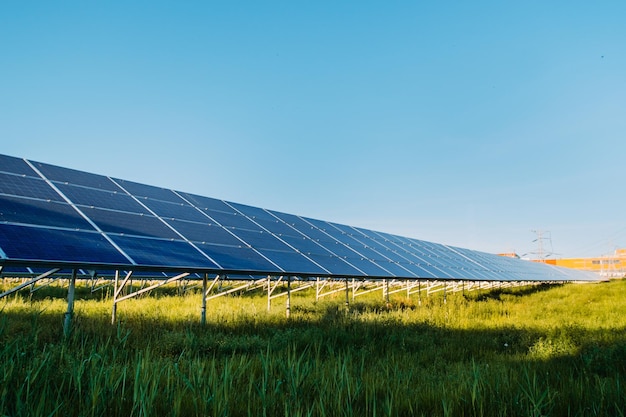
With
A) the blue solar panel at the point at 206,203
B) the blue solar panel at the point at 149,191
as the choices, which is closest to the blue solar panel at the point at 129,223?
the blue solar panel at the point at 149,191

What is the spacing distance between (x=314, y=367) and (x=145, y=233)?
15.7 ft

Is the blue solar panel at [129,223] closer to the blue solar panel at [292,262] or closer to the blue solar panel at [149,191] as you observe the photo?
the blue solar panel at [149,191]

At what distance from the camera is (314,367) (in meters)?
5.20

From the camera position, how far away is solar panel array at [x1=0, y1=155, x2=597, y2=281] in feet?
21.0

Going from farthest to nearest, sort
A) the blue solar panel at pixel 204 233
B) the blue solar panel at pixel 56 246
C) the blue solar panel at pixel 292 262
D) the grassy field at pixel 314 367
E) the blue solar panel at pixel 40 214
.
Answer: the blue solar panel at pixel 292 262
the blue solar panel at pixel 204 233
the blue solar panel at pixel 40 214
the blue solar panel at pixel 56 246
the grassy field at pixel 314 367

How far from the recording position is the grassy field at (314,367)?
325 centimetres

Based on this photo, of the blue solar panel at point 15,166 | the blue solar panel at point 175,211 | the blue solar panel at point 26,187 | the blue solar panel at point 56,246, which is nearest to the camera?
the blue solar panel at point 56,246

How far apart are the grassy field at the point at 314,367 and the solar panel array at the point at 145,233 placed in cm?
111

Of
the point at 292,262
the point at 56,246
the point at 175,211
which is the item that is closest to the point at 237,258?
the point at 292,262

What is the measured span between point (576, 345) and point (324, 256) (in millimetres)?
6690

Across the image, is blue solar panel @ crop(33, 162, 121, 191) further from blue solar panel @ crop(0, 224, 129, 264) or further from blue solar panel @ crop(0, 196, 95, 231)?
blue solar panel @ crop(0, 224, 129, 264)

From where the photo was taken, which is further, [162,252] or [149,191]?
[149,191]

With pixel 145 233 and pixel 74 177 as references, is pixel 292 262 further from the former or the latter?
pixel 74 177

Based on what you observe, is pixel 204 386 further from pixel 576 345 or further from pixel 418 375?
pixel 576 345
